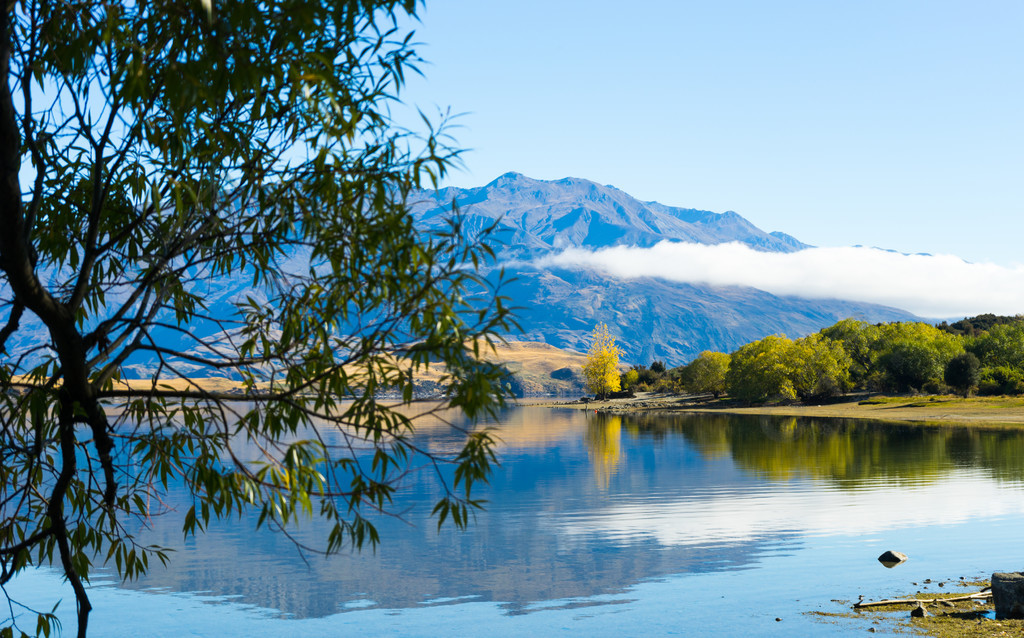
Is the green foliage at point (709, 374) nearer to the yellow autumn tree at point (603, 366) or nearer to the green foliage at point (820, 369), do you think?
the yellow autumn tree at point (603, 366)

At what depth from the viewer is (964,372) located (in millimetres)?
95688

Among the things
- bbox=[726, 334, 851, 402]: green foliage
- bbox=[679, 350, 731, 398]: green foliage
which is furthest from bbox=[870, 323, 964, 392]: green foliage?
bbox=[679, 350, 731, 398]: green foliage

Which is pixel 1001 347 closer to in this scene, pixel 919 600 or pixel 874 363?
pixel 874 363

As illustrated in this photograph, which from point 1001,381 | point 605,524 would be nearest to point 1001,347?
point 1001,381

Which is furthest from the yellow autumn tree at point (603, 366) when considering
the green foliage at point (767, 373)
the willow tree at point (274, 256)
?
the willow tree at point (274, 256)

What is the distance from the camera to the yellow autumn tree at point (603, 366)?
156 m

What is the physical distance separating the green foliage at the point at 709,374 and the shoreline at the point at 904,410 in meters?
3.64

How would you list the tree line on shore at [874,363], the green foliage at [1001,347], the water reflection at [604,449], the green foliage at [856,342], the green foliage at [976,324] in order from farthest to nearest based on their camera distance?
the green foliage at [976,324], the green foliage at [856,342], the green foliage at [1001,347], the tree line on shore at [874,363], the water reflection at [604,449]

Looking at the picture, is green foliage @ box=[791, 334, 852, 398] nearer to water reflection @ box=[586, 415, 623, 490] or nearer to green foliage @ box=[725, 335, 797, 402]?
green foliage @ box=[725, 335, 797, 402]

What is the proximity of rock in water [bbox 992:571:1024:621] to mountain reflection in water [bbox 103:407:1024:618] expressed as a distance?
9559 mm

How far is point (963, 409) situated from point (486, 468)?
302ft

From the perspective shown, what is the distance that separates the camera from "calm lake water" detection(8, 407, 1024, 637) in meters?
19.5

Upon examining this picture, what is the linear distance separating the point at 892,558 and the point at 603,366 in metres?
134

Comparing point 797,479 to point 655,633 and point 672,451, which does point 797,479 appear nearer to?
point 672,451
